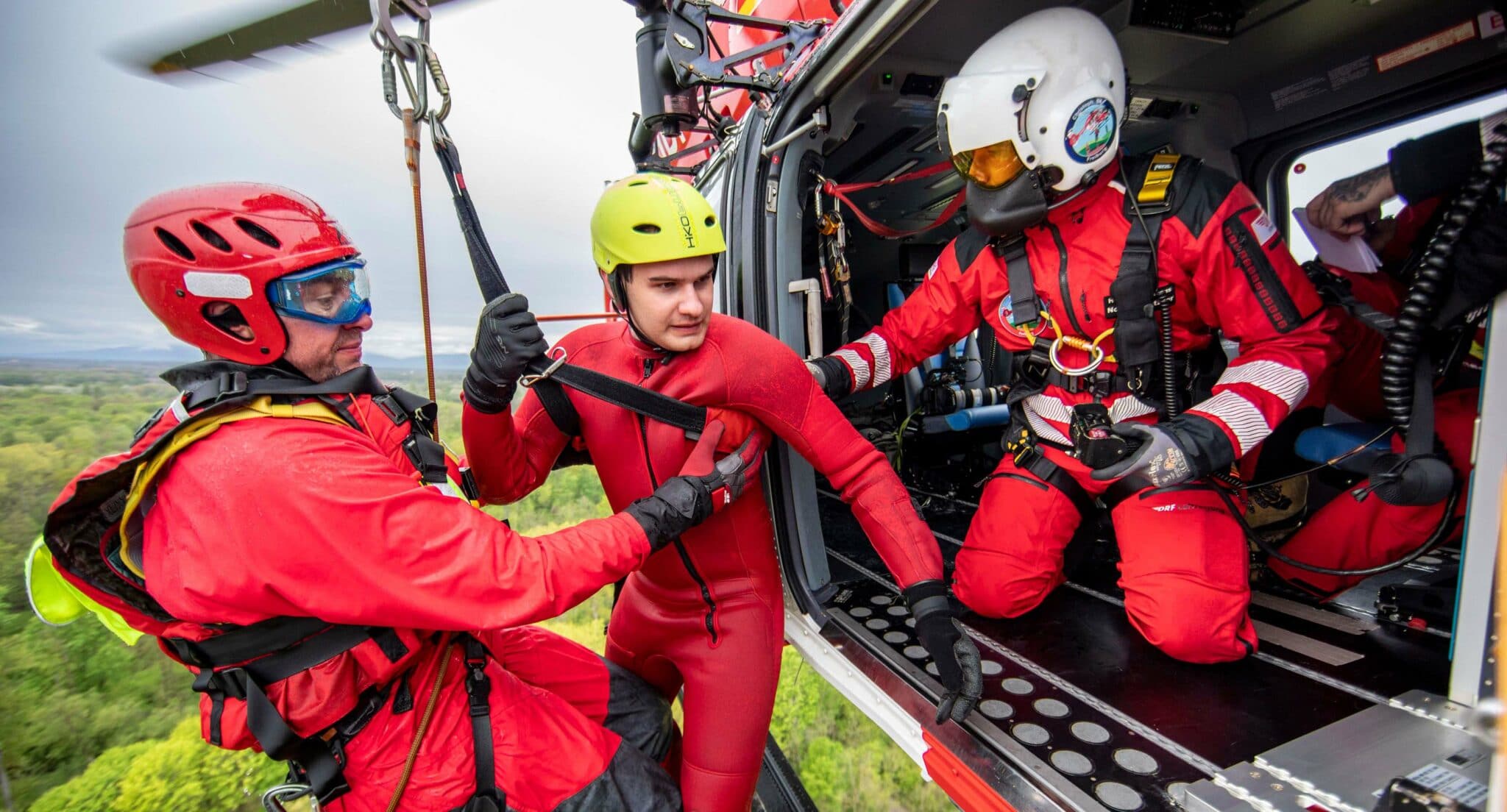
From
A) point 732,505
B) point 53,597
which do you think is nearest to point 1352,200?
point 732,505

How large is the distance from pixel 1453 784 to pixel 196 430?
2.25 meters

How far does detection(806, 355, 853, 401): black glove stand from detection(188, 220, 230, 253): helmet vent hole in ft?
5.33

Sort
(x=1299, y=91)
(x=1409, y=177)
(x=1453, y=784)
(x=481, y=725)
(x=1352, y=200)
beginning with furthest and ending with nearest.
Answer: (x=1299, y=91)
(x=1352, y=200)
(x=1409, y=177)
(x=481, y=725)
(x=1453, y=784)

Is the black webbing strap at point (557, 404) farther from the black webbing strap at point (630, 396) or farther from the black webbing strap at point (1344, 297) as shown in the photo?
the black webbing strap at point (1344, 297)

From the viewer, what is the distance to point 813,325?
2.33 metres

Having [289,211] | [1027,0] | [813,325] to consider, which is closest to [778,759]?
[813,325]

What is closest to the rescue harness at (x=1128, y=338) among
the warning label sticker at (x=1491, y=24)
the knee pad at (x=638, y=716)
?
the warning label sticker at (x=1491, y=24)

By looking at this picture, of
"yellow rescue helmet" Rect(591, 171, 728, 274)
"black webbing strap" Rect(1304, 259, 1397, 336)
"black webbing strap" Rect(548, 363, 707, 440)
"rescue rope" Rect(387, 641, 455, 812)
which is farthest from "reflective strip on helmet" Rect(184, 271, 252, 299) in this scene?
"black webbing strap" Rect(1304, 259, 1397, 336)

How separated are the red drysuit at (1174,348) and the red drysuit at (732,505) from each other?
1.92ft

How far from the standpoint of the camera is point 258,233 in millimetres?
1250

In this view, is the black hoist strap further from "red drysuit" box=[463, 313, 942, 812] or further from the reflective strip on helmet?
the reflective strip on helmet

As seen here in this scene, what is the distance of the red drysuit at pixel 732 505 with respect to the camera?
1.76 m

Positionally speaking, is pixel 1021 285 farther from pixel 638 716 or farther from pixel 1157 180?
pixel 638 716

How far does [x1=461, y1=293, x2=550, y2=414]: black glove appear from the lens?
1.49 meters
